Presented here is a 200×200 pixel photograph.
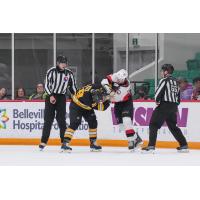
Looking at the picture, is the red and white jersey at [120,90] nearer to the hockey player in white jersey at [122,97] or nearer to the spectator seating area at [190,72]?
the hockey player in white jersey at [122,97]

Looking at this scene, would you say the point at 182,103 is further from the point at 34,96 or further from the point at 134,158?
the point at 34,96

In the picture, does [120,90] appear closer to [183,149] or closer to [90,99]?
[90,99]

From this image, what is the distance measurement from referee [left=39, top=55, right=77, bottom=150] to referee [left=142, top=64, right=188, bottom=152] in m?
1.26

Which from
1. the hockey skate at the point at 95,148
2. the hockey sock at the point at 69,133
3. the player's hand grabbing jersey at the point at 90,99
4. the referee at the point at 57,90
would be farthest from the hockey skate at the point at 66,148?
the player's hand grabbing jersey at the point at 90,99

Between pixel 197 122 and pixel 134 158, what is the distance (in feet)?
6.49

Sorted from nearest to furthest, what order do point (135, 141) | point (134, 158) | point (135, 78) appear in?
point (134, 158) < point (135, 141) < point (135, 78)

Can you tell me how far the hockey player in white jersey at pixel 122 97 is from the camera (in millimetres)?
10219

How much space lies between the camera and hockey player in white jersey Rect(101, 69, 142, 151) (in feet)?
33.5

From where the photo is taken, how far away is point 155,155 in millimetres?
10367

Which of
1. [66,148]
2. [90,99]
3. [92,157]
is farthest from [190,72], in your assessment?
[92,157]

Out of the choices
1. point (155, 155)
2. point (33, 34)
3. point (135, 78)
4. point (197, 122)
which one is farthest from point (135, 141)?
point (33, 34)

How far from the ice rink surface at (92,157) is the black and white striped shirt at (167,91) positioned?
2.67 ft

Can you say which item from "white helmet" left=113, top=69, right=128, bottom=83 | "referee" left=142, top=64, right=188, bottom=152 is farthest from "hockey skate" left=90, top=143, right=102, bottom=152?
"white helmet" left=113, top=69, right=128, bottom=83

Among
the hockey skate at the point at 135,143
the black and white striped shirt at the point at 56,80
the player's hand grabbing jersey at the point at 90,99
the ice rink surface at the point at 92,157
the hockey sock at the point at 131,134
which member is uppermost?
the black and white striped shirt at the point at 56,80
